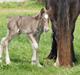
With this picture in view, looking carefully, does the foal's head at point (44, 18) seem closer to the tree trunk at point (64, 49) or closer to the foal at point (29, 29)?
the foal at point (29, 29)

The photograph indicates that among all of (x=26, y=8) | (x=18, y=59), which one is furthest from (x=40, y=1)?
(x=18, y=59)

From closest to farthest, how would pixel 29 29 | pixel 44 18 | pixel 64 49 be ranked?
pixel 44 18 < pixel 64 49 < pixel 29 29

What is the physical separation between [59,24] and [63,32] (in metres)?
0.21

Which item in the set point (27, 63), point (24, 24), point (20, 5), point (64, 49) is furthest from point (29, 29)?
point (20, 5)

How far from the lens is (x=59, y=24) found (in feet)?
36.5

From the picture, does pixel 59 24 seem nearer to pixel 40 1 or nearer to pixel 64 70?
pixel 64 70

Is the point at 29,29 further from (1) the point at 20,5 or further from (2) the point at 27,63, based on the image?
(1) the point at 20,5

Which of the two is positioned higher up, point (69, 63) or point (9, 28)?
point (9, 28)

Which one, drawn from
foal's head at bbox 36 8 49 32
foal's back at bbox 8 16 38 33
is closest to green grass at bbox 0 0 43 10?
foal's back at bbox 8 16 38 33

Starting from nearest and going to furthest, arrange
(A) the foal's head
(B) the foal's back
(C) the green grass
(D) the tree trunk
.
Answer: (A) the foal's head
(D) the tree trunk
(B) the foal's back
(C) the green grass

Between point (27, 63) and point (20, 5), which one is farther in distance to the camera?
point (20, 5)

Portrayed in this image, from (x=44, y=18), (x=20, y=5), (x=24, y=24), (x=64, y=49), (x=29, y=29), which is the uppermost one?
(x=44, y=18)

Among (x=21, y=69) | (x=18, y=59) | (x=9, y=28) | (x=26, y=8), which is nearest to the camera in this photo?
(x=21, y=69)

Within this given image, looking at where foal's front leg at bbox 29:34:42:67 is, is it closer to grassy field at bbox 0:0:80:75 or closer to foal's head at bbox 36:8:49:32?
grassy field at bbox 0:0:80:75
